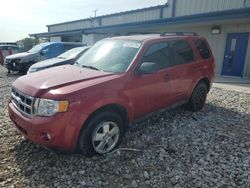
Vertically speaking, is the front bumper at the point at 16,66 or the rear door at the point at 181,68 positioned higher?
the rear door at the point at 181,68

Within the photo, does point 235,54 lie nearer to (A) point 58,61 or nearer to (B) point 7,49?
(A) point 58,61

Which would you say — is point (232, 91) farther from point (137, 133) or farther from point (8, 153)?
point (8, 153)

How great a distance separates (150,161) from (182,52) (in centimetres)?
268

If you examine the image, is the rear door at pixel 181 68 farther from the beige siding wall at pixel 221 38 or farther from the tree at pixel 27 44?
the tree at pixel 27 44

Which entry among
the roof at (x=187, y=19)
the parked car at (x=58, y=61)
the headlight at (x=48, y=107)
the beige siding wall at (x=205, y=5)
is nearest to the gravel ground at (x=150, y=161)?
the headlight at (x=48, y=107)

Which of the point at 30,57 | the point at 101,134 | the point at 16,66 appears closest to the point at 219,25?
the point at 30,57

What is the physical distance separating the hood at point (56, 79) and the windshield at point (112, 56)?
9.6 inches

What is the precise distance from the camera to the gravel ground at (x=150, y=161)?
3156mm

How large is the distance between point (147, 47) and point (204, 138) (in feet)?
6.77

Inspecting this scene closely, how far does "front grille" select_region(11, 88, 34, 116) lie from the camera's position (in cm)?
327

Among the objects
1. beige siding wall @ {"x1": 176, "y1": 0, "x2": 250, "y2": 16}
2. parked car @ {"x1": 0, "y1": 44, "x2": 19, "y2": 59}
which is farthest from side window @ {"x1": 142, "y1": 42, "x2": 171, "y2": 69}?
parked car @ {"x1": 0, "y1": 44, "x2": 19, "y2": 59}

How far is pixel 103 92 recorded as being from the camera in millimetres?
3436

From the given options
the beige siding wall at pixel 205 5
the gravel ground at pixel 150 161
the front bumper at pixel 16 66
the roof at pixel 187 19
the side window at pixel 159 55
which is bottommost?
the gravel ground at pixel 150 161

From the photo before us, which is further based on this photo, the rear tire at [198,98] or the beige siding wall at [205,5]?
the beige siding wall at [205,5]
